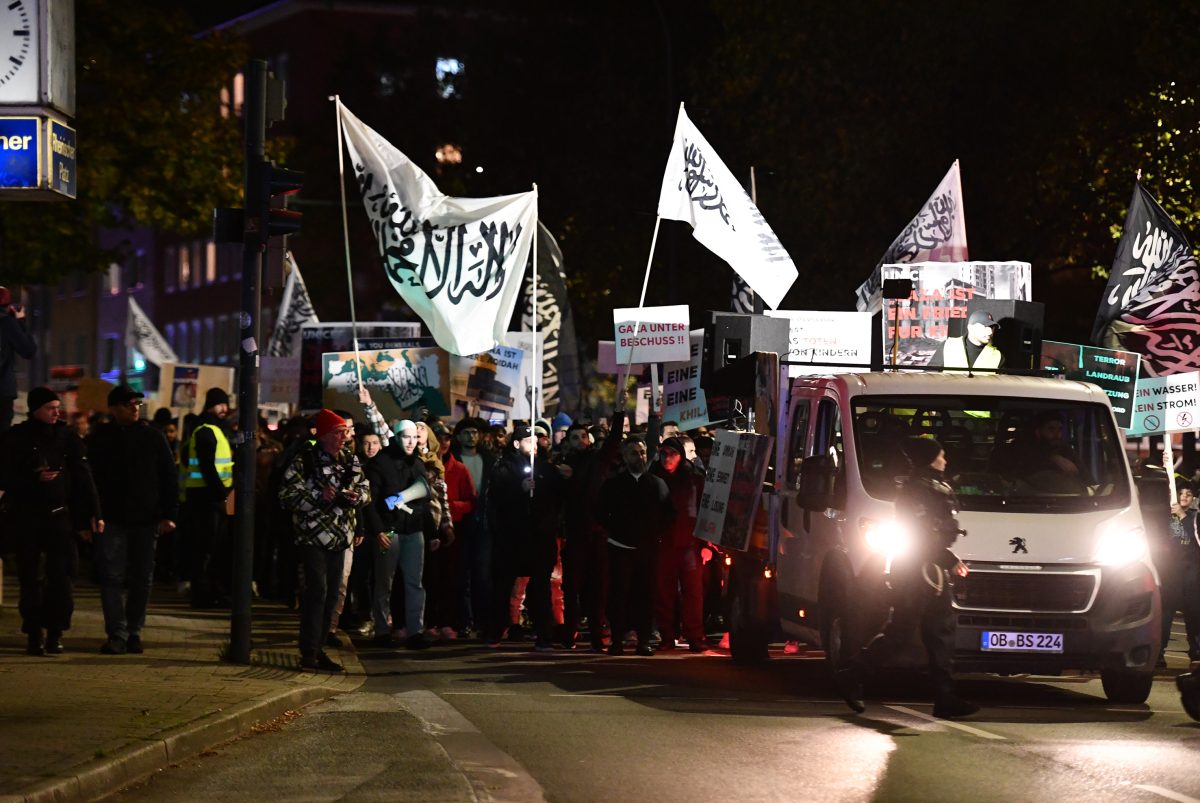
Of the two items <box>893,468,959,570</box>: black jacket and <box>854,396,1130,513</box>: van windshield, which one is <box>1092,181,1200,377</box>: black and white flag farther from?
<box>893,468,959,570</box>: black jacket

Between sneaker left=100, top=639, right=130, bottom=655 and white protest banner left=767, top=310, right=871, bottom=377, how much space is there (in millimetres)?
7173

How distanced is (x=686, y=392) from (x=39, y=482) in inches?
415

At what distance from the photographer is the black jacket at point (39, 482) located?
1492 cm

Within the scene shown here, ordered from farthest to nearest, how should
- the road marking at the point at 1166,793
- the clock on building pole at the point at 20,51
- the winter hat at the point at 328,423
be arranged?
the winter hat at the point at 328,423, the clock on building pole at the point at 20,51, the road marking at the point at 1166,793

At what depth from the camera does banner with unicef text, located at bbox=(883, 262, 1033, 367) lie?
1966cm

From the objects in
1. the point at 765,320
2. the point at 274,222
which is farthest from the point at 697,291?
the point at 274,222

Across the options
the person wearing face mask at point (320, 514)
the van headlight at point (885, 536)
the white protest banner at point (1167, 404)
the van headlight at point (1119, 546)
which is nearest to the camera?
the van headlight at point (885, 536)

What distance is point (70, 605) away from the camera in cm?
1491

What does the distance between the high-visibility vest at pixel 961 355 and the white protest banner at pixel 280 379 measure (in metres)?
12.8

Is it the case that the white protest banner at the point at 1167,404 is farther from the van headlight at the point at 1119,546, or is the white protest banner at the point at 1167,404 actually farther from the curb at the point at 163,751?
the curb at the point at 163,751

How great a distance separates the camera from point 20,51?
42.7 ft

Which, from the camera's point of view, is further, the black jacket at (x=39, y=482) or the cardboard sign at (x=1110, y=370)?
the cardboard sign at (x=1110, y=370)

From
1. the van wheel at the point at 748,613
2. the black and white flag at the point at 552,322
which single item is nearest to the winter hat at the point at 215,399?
the black and white flag at the point at 552,322

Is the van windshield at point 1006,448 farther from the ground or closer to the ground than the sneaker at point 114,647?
farther from the ground
